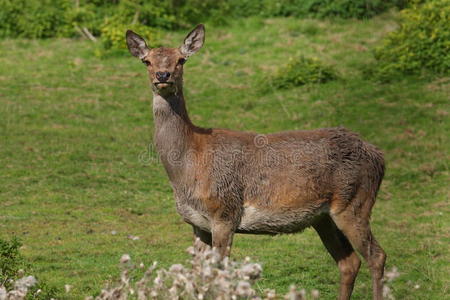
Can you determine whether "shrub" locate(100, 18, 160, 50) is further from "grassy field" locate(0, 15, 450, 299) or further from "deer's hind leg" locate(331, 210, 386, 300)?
"deer's hind leg" locate(331, 210, 386, 300)

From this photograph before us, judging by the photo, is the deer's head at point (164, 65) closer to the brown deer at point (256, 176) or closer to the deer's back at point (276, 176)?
the brown deer at point (256, 176)

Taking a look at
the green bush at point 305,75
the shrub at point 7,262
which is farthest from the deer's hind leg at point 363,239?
the green bush at point 305,75

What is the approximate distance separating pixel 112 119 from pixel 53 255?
796cm

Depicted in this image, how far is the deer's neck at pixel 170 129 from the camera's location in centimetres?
831

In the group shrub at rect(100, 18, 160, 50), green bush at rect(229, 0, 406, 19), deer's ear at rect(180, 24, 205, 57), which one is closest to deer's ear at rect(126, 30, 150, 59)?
deer's ear at rect(180, 24, 205, 57)

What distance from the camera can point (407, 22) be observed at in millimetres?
20531

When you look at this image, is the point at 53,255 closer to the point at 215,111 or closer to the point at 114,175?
the point at 114,175

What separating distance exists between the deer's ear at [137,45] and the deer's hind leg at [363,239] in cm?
263

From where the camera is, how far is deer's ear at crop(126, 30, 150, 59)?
8680 millimetres

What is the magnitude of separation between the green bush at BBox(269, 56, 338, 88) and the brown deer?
11.7 metres

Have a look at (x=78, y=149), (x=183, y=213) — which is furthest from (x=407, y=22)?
(x=183, y=213)

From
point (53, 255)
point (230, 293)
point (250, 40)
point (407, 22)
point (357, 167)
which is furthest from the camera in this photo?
point (250, 40)

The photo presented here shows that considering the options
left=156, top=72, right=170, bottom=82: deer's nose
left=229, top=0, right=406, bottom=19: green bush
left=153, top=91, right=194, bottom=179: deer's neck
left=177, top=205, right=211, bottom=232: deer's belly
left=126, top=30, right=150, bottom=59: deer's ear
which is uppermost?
left=126, top=30, right=150, bottom=59: deer's ear

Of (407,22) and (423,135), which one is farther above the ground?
(407,22)
